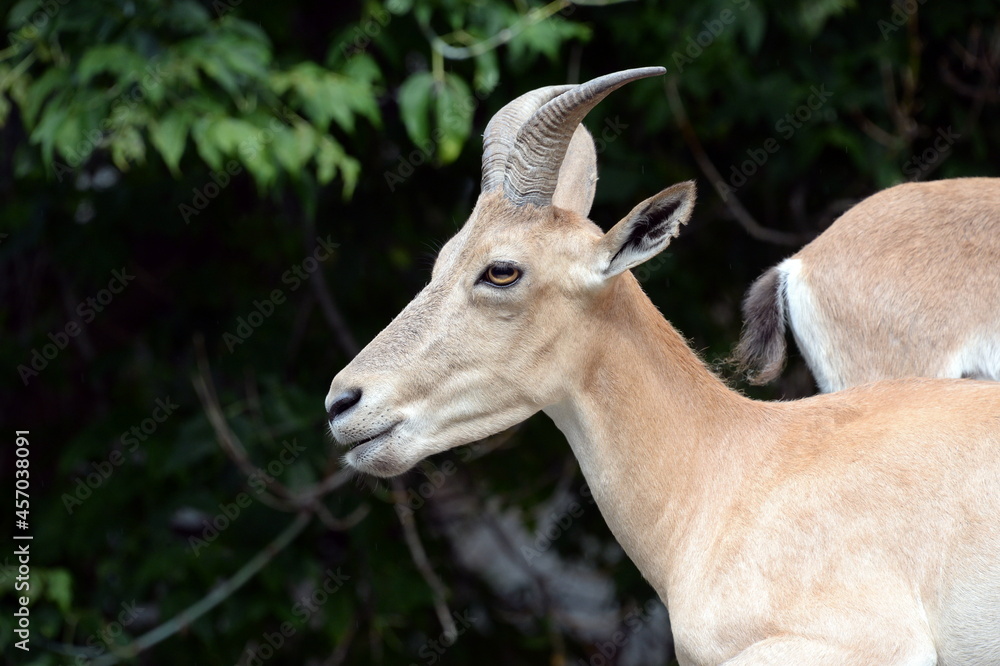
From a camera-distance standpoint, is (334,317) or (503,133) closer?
(503,133)

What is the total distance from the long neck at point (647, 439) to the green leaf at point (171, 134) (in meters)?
2.43

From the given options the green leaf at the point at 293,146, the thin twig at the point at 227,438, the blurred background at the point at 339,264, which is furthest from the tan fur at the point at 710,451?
the thin twig at the point at 227,438

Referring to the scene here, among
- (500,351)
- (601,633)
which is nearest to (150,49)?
(500,351)

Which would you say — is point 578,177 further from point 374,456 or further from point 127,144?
point 127,144

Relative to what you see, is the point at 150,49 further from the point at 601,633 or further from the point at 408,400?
the point at 601,633

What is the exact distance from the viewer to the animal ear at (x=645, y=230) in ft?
11.0

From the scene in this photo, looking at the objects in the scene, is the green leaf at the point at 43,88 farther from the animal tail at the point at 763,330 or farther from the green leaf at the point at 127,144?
the animal tail at the point at 763,330

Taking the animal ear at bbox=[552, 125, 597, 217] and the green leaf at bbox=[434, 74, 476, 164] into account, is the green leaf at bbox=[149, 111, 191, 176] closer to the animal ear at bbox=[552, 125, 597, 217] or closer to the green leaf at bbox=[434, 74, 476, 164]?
the green leaf at bbox=[434, 74, 476, 164]

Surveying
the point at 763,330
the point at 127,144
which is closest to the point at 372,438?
the point at 763,330

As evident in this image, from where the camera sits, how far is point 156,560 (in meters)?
6.96

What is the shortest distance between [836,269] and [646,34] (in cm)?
319

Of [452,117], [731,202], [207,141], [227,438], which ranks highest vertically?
[207,141]

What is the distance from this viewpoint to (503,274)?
3.52 meters

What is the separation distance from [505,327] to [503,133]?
0.91 metres
